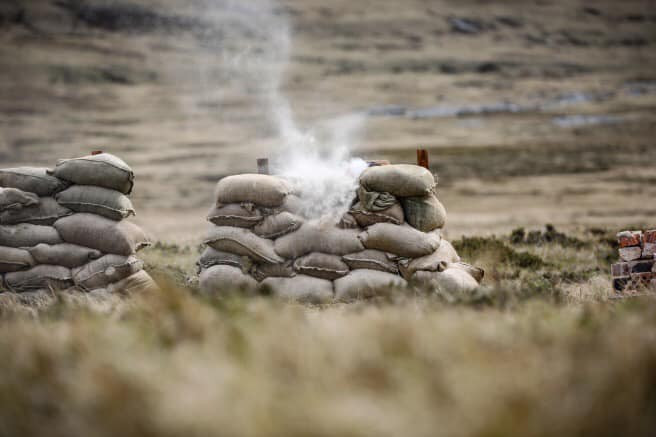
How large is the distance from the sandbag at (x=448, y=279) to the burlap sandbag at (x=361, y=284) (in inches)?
7.6

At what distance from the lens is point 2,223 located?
772cm

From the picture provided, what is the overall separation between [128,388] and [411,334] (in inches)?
52.4

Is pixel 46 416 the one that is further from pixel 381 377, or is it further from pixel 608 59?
pixel 608 59

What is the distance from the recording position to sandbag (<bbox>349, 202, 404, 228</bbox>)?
754 centimetres

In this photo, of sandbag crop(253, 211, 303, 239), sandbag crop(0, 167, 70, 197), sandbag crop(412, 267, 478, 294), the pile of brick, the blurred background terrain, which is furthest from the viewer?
the blurred background terrain

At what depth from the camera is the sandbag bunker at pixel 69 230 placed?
24.7ft

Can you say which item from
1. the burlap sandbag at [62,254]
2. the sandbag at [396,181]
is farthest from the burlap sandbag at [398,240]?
the burlap sandbag at [62,254]

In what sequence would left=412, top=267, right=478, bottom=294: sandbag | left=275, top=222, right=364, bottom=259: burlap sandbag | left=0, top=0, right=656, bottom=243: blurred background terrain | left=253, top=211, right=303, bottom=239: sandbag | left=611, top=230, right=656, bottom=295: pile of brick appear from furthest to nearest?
1. left=0, top=0, right=656, bottom=243: blurred background terrain
2. left=253, top=211, right=303, bottom=239: sandbag
3. left=275, top=222, right=364, bottom=259: burlap sandbag
4. left=412, top=267, right=478, bottom=294: sandbag
5. left=611, top=230, right=656, bottom=295: pile of brick

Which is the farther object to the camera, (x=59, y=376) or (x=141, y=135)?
(x=141, y=135)

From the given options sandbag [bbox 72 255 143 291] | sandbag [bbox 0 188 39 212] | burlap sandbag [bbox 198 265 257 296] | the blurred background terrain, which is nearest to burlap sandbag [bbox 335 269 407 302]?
burlap sandbag [bbox 198 265 257 296]

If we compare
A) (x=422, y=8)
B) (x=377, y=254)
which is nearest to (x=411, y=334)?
(x=377, y=254)

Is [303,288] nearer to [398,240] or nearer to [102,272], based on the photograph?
[398,240]

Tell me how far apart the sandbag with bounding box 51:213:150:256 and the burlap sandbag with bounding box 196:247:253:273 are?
0.79 metres

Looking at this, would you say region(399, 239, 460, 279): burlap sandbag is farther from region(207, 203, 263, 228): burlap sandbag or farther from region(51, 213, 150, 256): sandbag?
region(51, 213, 150, 256): sandbag
